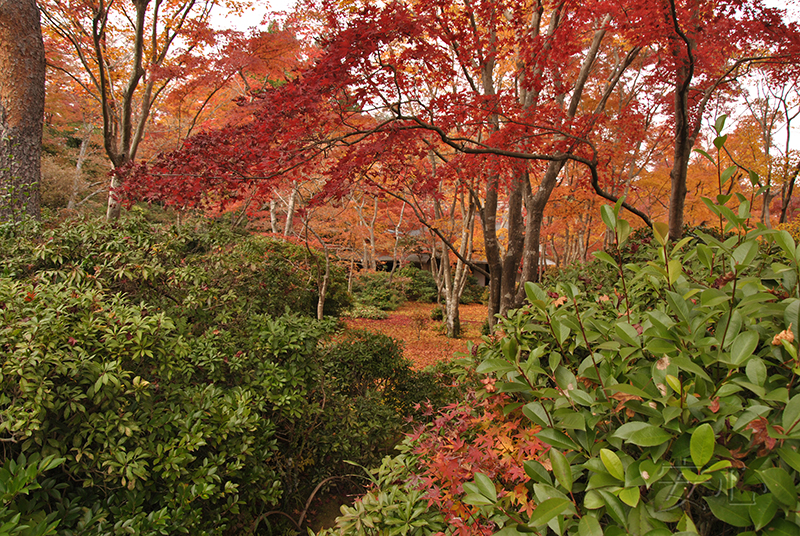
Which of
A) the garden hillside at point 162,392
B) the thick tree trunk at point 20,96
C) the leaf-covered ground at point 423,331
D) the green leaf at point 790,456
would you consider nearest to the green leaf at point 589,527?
the green leaf at point 790,456

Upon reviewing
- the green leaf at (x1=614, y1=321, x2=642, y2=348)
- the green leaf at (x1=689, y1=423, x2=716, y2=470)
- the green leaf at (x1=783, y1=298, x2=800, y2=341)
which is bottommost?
the green leaf at (x1=689, y1=423, x2=716, y2=470)

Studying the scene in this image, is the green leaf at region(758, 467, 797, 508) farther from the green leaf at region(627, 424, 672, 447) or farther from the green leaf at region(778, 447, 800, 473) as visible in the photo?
the green leaf at region(627, 424, 672, 447)

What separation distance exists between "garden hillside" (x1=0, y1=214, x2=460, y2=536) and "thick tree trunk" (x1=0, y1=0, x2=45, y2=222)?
54.6 inches

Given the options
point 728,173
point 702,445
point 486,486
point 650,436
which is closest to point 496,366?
point 486,486

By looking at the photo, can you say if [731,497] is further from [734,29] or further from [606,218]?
[734,29]

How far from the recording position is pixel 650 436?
742mm

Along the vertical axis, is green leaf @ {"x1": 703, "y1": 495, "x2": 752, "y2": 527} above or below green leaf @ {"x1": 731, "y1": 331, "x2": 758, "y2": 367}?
below

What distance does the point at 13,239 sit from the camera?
3131 mm

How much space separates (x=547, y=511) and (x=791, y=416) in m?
0.45

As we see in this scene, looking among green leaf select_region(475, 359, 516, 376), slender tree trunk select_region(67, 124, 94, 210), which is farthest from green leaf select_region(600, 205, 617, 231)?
slender tree trunk select_region(67, 124, 94, 210)

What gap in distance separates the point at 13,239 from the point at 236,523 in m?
2.85

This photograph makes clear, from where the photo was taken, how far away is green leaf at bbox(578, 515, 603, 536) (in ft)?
2.38

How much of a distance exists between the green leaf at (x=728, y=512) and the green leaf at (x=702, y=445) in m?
0.13

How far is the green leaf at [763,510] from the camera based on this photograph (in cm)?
63
